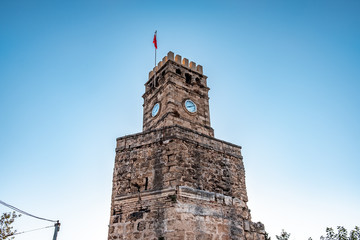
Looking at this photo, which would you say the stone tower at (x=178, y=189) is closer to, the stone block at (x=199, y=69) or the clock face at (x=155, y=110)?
the clock face at (x=155, y=110)

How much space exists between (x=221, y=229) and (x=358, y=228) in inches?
665

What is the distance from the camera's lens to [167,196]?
19.3 feet

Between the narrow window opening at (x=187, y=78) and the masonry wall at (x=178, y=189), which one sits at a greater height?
the narrow window opening at (x=187, y=78)

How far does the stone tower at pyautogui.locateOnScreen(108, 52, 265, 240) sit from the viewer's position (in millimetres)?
5766

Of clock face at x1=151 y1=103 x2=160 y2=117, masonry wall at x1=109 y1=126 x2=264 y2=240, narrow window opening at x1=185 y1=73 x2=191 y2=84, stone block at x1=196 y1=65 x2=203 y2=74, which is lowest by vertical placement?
masonry wall at x1=109 y1=126 x2=264 y2=240

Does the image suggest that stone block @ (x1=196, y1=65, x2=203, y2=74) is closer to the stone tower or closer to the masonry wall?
the stone tower

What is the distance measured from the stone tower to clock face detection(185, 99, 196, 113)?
21.1 ft

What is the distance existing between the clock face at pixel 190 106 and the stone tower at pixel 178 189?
644 centimetres

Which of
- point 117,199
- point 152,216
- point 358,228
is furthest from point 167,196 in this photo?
point 358,228

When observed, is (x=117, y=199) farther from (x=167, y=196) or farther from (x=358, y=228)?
(x=358, y=228)

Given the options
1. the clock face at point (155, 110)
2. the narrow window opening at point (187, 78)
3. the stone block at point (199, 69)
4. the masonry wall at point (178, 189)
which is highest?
the stone block at point (199, 69)

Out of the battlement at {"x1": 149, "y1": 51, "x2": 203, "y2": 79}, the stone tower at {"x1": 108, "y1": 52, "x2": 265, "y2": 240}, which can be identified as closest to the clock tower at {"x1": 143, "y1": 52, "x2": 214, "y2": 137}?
the battlement at {"x1": 149, "y1": 51, "x2": 203, "y2": 79}

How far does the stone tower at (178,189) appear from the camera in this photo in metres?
5.77

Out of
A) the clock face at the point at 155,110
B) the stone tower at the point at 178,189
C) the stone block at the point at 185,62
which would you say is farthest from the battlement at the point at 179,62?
the stone tower at the point at 178,189
